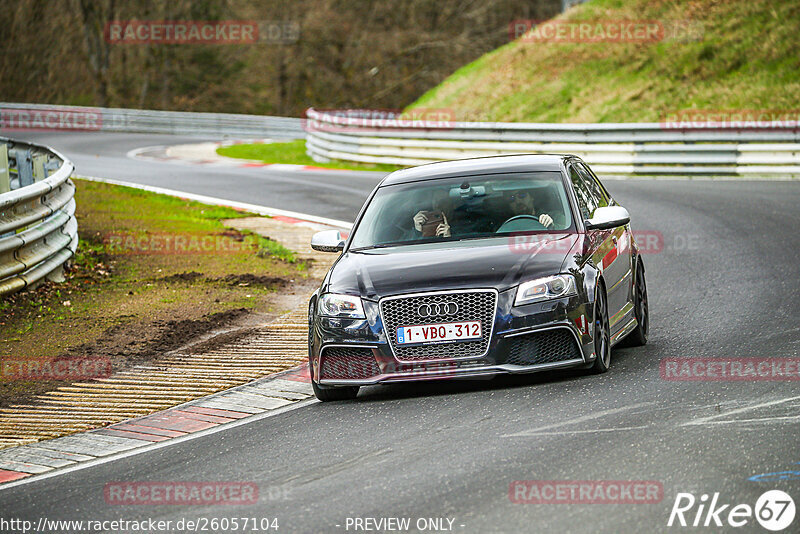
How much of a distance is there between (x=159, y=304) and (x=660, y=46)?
23.7 meters

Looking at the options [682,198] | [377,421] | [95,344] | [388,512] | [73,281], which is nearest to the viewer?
[388,512]

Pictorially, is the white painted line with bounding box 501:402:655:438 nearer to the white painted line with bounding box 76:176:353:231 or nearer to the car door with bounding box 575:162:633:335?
the car door with bounding box 575:162:633:335

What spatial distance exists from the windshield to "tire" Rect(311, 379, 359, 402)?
45.5 inches

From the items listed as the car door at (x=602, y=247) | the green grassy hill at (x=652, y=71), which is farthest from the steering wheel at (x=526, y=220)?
the green grassy hill at (x=652, y=71)

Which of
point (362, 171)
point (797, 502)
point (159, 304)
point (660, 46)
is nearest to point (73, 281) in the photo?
point (159, 304)

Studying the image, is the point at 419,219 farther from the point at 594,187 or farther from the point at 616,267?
the point at 594,187

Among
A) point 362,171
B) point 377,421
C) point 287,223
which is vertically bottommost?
point 362,171

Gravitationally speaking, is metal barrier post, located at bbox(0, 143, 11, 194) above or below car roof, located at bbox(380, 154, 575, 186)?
below

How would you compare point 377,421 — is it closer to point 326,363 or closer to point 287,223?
point 326,363

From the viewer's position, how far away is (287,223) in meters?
18.4

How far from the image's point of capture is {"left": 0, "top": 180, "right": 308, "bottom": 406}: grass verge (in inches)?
416

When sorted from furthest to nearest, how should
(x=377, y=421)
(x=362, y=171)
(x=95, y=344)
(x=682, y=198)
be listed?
1. (x=362, y=171)
2. (x=682, y=198)
3. (x=95, y=344)
4. (x=377, y=421)

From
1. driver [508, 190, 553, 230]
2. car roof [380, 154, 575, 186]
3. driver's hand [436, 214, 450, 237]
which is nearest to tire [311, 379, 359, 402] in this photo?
driver's hand [436, 214, 450, 237]

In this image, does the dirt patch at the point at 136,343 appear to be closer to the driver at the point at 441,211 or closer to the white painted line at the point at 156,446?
the white painted line at the point at 156,446
